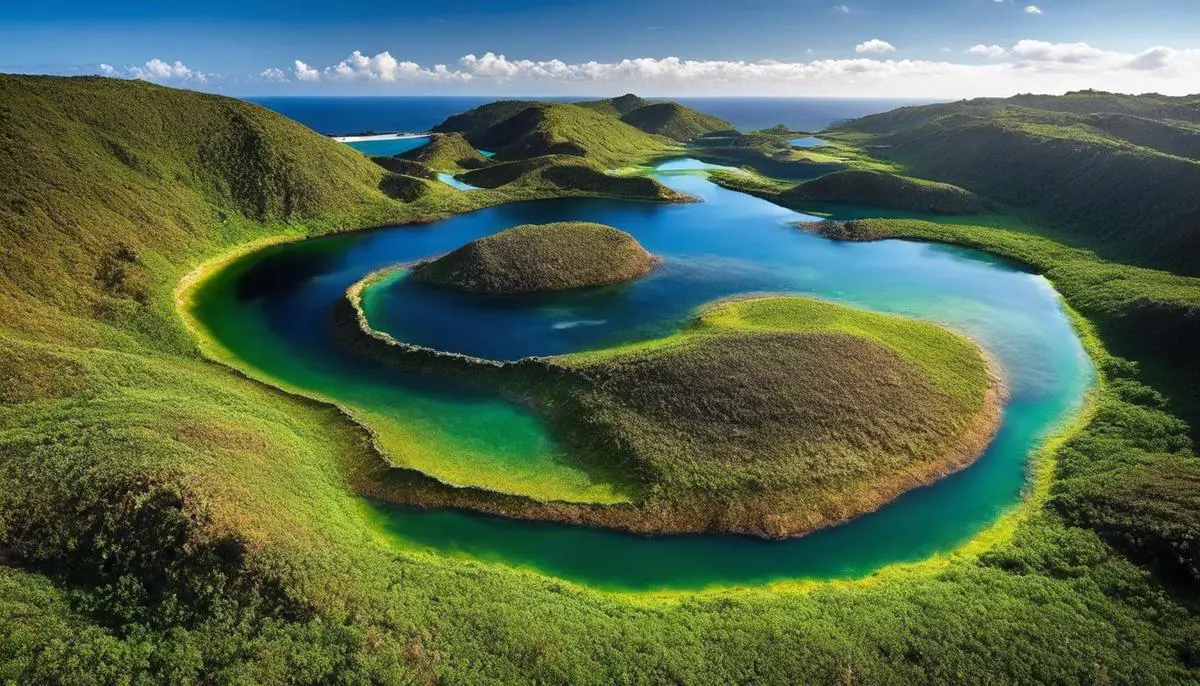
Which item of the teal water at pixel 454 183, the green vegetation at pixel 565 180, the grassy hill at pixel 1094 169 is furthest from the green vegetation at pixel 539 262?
the grassy hill at pixel 1094 169

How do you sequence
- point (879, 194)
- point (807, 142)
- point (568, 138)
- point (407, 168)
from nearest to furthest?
1. point (879, 194)
2. point (407, 168)
3. point (568, 138)
4. point (807, 142)

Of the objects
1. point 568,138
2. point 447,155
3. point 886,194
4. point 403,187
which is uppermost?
point 568,138

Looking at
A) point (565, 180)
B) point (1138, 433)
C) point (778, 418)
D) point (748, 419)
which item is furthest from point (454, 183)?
point (1138, 433)

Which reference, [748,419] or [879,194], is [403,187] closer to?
[879,194]

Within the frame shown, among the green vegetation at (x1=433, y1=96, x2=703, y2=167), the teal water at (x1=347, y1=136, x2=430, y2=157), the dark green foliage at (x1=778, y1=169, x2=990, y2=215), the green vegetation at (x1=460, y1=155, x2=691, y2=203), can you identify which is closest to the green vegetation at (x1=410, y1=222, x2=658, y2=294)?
the green vegetation at (x1=460, y1=155, x2=691, y2=203)

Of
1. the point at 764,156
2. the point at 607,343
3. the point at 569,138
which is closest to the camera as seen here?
the point at 607,343

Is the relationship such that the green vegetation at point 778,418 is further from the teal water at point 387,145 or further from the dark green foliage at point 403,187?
the teal water at point 387,145
